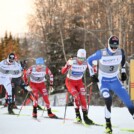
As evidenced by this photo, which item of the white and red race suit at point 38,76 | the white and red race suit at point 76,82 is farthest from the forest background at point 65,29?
the white and red race suit at point 76,82

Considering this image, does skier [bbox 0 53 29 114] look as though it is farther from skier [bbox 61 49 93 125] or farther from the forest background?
the forest background

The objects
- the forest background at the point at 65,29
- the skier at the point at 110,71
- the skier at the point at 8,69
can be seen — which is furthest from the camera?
the forest background at the point at 65,29

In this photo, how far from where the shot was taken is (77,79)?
1183 centimetres

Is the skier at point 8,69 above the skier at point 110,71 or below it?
below

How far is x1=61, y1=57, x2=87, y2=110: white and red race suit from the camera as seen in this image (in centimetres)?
1138

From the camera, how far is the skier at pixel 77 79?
36.9ft

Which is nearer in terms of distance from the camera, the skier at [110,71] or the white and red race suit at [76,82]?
the skier at [110,71]

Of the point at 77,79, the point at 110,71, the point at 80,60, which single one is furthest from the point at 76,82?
the point at 110,71

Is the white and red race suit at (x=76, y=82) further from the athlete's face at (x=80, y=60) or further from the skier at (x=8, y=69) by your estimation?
the skier at (x=8, y=69)

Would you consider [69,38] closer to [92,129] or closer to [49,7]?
[49,7]

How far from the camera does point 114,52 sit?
920 cm

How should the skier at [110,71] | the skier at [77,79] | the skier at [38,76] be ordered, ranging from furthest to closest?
the skier at [38,76], the skier at [77,79], the skier at [110,71]

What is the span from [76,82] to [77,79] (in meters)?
0.10

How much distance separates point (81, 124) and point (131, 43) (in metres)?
26.4
